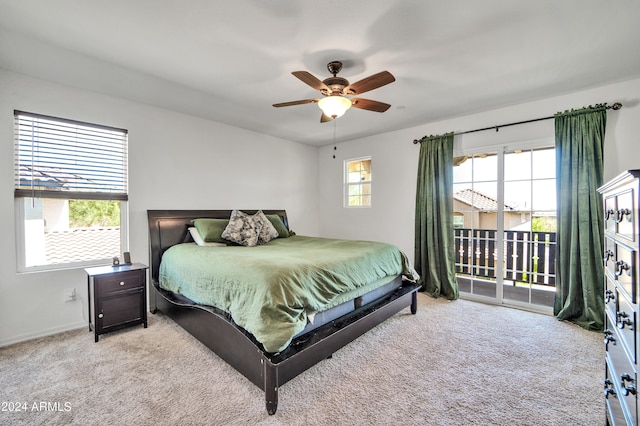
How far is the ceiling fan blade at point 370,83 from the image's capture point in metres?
2.06

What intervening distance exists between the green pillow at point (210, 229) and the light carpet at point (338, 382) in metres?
1.03

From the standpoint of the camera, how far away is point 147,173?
11.0ft

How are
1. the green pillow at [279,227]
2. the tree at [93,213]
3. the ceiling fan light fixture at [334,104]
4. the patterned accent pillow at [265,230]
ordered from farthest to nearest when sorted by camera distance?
1. the green pillow at [279,227]
2. the patterned accent pillow at [265,230]
3. the tree at [93,213]
4. the ceiling fan light fixture at [334,104]

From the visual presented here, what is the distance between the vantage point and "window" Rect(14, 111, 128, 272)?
264cm

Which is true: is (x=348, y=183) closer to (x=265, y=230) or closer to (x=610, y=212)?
(x=265, y=230)

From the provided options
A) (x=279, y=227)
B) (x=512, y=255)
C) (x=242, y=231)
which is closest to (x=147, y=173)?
(x=242, y=231)

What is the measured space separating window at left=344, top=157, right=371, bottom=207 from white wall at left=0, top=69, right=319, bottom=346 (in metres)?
0.86

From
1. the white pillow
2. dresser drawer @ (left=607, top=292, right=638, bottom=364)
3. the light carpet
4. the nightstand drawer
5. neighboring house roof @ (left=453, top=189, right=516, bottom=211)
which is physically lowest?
the light carpet

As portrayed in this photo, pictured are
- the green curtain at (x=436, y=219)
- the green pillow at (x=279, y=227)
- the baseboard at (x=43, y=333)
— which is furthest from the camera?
the green pillow at (x=279, y=227)

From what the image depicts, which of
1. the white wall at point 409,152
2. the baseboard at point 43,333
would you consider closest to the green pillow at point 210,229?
the baseboard at point 43,333

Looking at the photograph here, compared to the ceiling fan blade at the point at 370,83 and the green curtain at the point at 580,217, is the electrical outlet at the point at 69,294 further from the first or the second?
the green curtain at the point at 580,217

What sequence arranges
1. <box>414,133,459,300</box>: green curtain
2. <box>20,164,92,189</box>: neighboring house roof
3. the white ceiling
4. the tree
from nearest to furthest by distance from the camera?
the white ceiling, <box>20,164,92,189</box>: neighboring house roof, the tree, <box>414,133,459,300</box>: green curtain

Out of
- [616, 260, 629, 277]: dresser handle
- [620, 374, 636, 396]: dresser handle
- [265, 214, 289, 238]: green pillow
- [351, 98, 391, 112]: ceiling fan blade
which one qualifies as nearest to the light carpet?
[620, 374, 636, 396]: dresser handle

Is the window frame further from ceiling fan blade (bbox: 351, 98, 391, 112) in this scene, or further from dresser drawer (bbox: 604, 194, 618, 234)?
dresser drawer (bbox: 604, 194, 618, 234)
